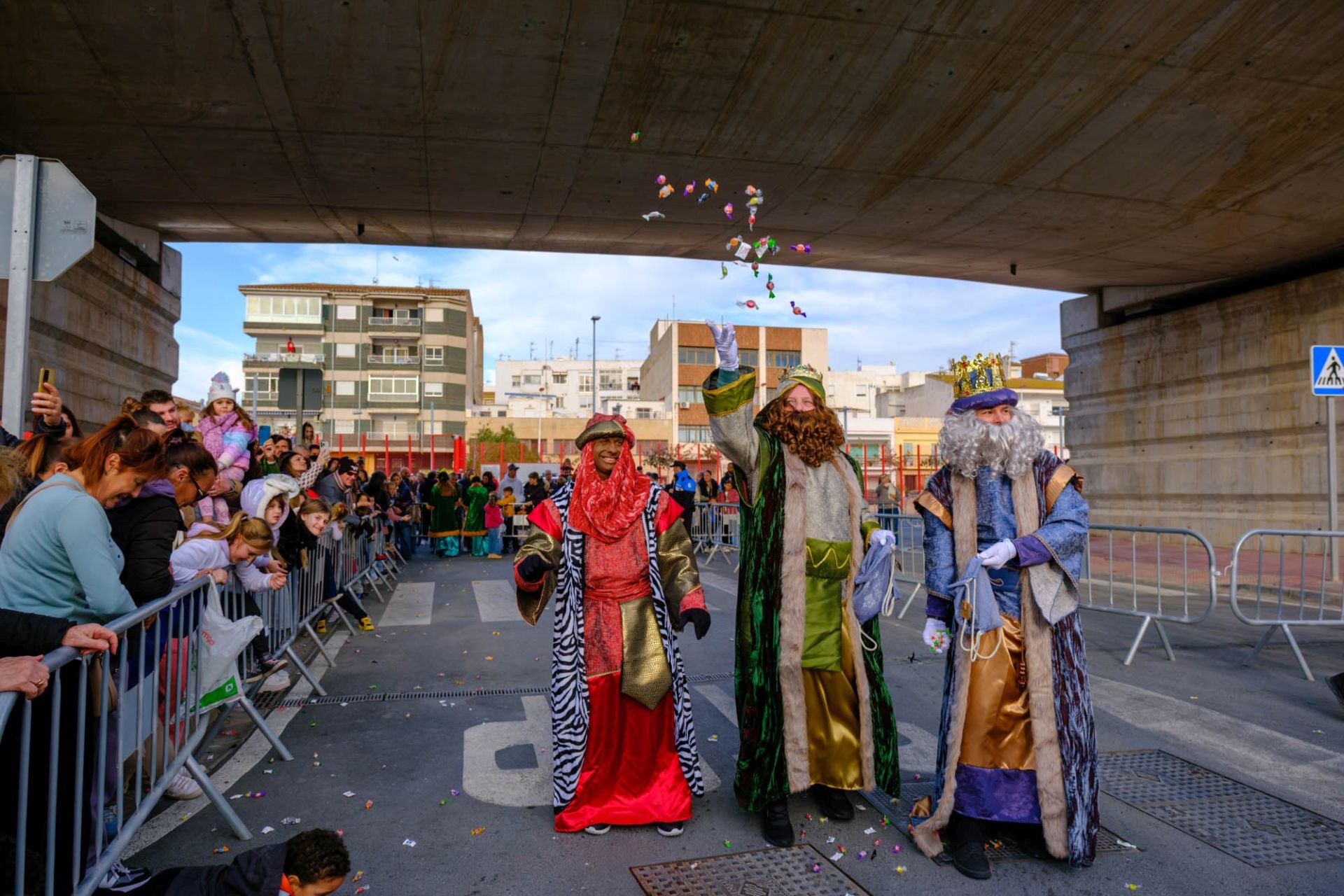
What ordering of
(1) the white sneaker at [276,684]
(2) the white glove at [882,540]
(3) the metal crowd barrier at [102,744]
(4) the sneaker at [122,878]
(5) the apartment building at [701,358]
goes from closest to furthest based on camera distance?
(3) the metal crowd barrier at [102,744] < (4) the sneaker at [122,878] < (2) the white glove at [882,540] < (1) the white sneaker at [276,684] < (5) the apartment building at [701,358]

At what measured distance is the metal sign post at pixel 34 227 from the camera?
4.08 meters

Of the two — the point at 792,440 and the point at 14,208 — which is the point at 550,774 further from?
the point at 14,208

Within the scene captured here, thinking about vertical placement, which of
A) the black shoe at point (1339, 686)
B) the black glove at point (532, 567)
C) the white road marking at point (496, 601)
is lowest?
the white road marking at point (496, 601)

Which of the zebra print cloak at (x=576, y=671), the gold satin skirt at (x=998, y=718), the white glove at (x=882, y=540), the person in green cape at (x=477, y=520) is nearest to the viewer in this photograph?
the gold satin skirt at (x=998, y=718)

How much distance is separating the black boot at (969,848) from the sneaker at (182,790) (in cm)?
338

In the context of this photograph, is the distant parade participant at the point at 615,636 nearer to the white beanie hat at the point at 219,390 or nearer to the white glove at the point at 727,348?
the white glove at the point at 727,348

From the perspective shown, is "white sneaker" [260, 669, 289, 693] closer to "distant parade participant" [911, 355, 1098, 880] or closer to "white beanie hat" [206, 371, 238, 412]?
"white beanie hat" [206, 371, 238, 412]

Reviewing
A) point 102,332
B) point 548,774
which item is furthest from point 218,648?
point 102,332

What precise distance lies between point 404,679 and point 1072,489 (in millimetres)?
4885

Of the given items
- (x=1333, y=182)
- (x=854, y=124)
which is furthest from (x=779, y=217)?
(x=1333, y=182)

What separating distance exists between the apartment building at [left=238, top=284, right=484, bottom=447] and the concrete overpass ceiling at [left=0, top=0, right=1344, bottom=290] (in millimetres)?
55225

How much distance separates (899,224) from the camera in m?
11.3

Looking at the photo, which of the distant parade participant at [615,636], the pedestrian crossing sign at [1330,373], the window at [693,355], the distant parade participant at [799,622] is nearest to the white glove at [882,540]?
the distant parade participant at [799,622]

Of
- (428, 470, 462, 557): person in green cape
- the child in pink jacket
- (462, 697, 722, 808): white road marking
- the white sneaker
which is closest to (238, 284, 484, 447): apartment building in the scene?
(428, 470, 462, 557): person in green cape
